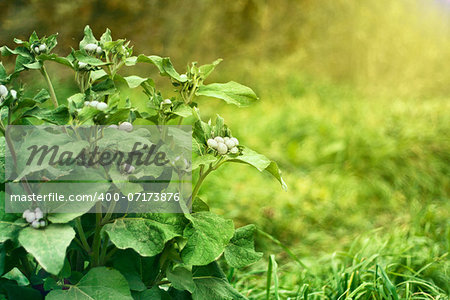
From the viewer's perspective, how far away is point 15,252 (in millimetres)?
747

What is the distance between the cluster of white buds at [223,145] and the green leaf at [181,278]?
220 mm

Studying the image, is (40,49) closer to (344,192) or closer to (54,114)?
(54,114)

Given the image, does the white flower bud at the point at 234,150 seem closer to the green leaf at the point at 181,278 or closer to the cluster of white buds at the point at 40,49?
the green leaf at the point at 181,278

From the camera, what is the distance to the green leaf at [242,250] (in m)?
0.84

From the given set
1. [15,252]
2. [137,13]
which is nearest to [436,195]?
[137,13]

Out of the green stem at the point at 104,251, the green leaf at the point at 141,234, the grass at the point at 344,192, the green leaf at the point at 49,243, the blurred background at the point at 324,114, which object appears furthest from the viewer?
the blurred background at the point at 324,114

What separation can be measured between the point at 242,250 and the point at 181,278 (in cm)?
12

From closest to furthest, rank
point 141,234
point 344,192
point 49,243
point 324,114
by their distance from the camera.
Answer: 1. point 49,243
2. point 141,234
3. point 344,192
4. point 324,114

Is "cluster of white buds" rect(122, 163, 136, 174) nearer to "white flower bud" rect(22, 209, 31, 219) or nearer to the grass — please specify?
"white flower bud" rect(22, 209, 31, 219)

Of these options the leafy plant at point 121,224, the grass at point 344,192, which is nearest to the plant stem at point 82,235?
the leafy plant at point 121,224

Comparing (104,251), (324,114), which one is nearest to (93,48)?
(104,251)

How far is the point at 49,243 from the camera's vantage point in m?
0.64

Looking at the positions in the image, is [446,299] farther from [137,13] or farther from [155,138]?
[137,13]

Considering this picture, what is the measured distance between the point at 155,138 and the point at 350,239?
1.62 m
